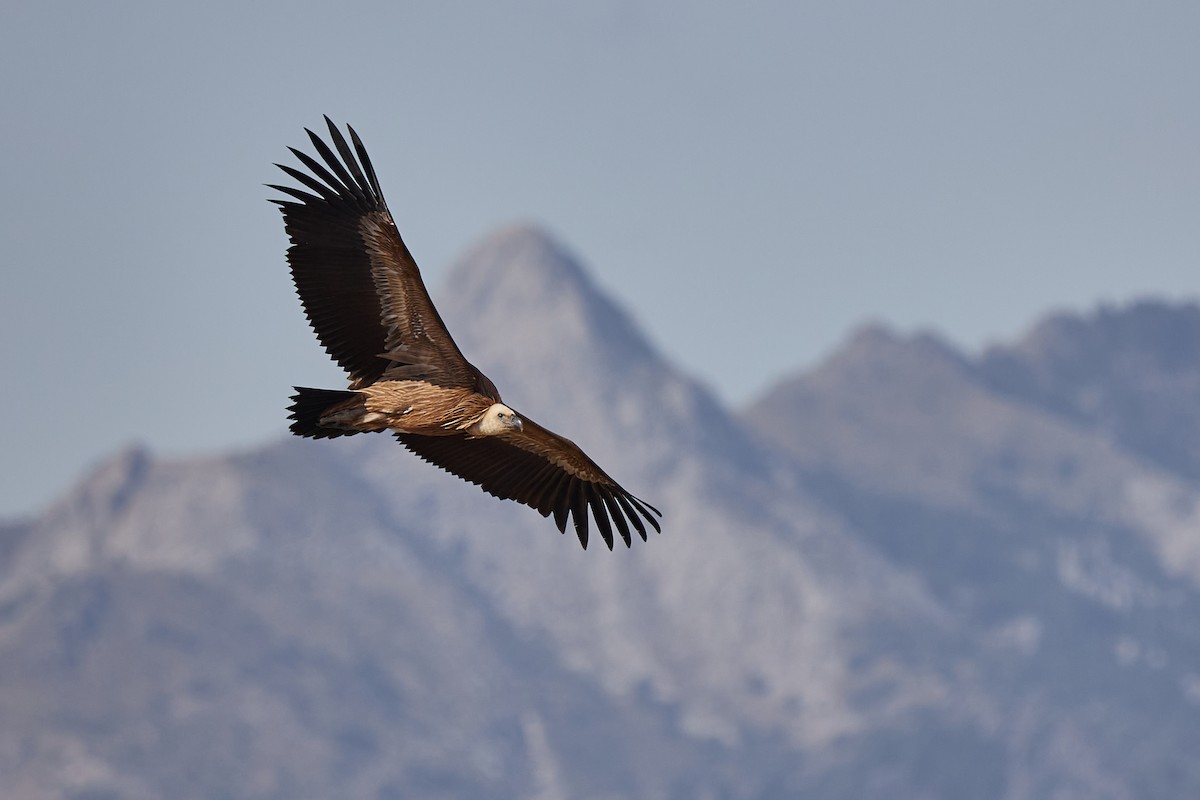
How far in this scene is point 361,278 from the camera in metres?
30.5

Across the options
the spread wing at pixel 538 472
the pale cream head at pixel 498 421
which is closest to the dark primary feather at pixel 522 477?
the spread wing at pixel 538 472

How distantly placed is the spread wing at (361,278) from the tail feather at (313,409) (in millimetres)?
745

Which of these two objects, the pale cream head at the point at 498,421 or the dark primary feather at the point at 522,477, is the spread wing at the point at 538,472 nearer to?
the dark primary feather at the point at 522,477

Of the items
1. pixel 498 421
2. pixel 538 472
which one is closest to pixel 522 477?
pixel 538 472

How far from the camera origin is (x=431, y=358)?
30.7 m

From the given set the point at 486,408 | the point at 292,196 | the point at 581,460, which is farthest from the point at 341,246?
the point at 581,460

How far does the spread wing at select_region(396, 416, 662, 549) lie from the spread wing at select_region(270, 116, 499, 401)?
1.98 metres

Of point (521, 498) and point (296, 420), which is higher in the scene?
point (521, 498)

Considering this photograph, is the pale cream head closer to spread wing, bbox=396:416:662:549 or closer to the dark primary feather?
spread wing, bbox=396:416:662:549

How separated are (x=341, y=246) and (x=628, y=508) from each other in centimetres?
585

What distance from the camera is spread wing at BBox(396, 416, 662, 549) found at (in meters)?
32.5

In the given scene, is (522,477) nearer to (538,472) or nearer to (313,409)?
(538,472)

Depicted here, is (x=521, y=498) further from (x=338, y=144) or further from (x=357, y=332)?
(x=338, y=144)

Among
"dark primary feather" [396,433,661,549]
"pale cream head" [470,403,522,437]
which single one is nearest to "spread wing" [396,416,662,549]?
"dark primary feather" [396,433,661,549]
